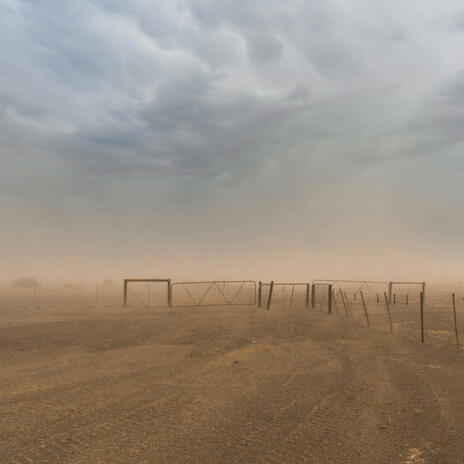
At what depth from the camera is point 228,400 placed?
903 centimetres

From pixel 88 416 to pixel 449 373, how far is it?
10364mm

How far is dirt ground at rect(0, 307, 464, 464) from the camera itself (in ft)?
21.1

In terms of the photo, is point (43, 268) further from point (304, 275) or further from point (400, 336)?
point (400, 336)

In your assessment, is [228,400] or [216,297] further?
[216,297]

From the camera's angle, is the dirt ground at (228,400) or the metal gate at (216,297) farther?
the metal gate at (216,297)

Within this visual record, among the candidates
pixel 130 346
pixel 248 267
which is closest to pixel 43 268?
pixel 248 267

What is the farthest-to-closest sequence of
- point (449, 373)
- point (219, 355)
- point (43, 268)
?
point (43, 268) → point (219, 355) → point (449, 373)

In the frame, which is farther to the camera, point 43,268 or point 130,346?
point 43,268

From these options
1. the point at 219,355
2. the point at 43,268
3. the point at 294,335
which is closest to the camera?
the point at 219,355

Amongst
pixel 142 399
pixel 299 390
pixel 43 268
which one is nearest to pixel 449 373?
pixel 299 390

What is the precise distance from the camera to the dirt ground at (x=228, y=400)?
645 cm

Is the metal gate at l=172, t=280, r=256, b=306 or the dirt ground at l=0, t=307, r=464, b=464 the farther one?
the metal gate at l=172, t=280, r=256, b=306

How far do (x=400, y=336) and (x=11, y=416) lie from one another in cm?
1688

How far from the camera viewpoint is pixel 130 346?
16.1 meters
